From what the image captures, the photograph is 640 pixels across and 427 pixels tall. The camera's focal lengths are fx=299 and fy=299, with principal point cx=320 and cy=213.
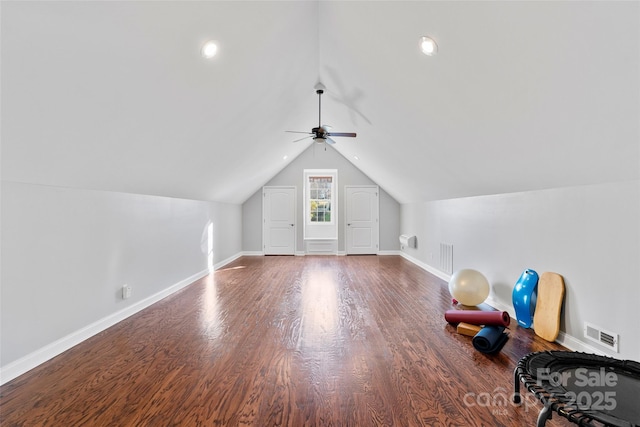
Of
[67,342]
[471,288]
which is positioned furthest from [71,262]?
[471,288]

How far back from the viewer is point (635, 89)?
5.21 ft

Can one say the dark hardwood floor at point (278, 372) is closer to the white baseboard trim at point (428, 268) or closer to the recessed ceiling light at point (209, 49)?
the white baseboard trim at point (428, 268)

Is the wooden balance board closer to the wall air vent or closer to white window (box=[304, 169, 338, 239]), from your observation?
the wall air vent

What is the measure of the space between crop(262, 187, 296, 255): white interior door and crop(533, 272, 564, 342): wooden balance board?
649 centimetres

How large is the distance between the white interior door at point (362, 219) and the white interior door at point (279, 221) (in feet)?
5.38

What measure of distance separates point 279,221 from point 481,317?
21.2ft

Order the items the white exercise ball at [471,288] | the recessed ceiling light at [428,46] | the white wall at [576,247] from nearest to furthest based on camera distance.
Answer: the white wall at [576,247] < the recessed ceiling light at [428,46] < the white exercise ball at [471,288]

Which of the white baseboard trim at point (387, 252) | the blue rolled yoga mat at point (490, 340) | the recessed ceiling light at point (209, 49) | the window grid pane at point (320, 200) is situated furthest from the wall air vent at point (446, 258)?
the recessed ceiling light at point (209, 49)

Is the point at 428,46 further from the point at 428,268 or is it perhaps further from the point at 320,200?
the point at 320,200

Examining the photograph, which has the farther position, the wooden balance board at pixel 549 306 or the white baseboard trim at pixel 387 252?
the white baseboard trim at pixel 387 252

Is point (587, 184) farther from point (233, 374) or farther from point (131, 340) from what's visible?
point (131, 340)

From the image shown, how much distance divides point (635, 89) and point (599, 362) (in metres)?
1.45

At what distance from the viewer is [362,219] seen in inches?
345

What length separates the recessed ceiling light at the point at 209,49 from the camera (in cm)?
247
